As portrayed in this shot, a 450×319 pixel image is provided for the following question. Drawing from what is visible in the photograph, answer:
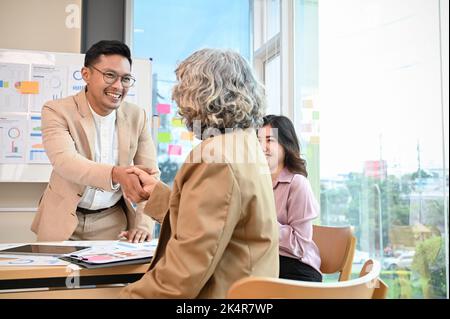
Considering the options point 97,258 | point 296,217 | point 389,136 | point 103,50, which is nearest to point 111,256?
point 97,258

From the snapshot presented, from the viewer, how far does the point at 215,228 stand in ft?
3.10

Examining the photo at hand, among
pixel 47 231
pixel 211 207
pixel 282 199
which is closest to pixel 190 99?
pixel 211 207

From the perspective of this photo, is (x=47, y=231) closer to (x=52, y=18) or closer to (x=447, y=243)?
(x=447, y=243)

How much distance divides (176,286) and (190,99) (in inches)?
19.0

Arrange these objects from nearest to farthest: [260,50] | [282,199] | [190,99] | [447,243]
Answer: [190,99] → [447,243] → [282,199] → [260,50]

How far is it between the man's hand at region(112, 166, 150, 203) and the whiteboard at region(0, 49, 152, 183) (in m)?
1.70

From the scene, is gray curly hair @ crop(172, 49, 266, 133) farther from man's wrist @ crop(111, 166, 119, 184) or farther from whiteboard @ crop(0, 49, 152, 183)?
whiteboard @ crop(0, 49, 152, 183)

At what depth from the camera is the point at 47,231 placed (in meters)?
1.79

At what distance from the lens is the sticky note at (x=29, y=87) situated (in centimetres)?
316

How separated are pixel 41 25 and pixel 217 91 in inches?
107

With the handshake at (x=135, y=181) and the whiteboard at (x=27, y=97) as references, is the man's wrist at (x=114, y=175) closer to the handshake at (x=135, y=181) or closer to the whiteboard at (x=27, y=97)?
the handshake at (x=135, y=181)

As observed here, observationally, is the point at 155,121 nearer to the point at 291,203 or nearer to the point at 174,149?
the point at 174,149

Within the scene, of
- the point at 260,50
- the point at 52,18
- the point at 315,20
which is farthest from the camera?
the point at 260,50

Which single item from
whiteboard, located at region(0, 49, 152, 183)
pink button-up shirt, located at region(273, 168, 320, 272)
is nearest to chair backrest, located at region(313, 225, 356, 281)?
pink button-up shirt, located at region(273, 168, 320, 272)
